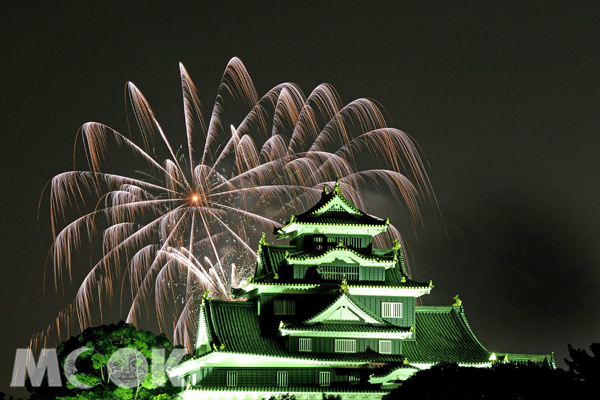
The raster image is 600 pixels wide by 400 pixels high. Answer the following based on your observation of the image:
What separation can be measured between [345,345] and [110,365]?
51.5ft

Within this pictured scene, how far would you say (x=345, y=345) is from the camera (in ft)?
173

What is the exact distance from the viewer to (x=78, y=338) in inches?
2281

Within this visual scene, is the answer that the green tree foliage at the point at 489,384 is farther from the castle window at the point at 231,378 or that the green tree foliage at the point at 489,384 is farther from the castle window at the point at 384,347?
the castle window at the point at 231,378

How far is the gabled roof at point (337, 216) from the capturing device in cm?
5612

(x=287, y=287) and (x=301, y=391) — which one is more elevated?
(x=287, y=287)

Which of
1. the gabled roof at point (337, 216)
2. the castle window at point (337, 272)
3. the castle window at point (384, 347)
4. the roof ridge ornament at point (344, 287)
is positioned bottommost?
the castle window at point (384, 347)

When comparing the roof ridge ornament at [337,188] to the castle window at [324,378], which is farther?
the roof ridge ornament at [337,188]

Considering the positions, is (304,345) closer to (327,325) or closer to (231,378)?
(327,325)

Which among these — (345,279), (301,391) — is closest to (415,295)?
(345,279)

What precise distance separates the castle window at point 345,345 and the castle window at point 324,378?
5.25 feet

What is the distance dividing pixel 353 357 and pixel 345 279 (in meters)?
5.00

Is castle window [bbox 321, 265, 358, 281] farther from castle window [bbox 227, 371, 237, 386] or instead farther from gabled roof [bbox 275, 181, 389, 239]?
castle window [bbox 227, 371, 237, 386]

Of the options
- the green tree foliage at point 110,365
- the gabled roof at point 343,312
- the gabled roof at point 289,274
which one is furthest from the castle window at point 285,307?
the green tree foliage at point 110,365

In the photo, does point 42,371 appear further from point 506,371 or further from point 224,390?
point 506,371
